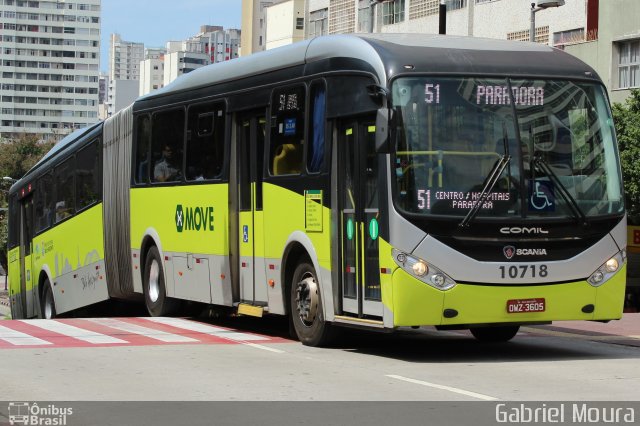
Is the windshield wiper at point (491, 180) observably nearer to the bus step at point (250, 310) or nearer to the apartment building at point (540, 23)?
the bus step at point (250, 310)

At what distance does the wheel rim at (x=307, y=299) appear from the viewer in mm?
14453

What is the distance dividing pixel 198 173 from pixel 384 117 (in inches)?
216

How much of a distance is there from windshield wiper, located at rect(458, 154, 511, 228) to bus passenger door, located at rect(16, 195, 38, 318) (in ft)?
57.1

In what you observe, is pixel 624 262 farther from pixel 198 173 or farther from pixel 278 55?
pixel 198 173

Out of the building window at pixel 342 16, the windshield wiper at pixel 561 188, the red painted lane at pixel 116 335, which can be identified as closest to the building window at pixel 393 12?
the building window at pixel 342 16

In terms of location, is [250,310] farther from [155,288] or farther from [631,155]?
[631,155]

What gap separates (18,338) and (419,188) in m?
5.47

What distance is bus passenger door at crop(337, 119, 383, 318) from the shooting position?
1332cm

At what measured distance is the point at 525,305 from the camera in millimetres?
13102

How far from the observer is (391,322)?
12883 mm

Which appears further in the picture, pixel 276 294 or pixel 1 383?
pixel 276 294

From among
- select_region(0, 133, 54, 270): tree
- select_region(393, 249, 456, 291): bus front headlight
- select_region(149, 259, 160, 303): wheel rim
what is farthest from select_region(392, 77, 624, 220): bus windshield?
select_region(0, 133, 54, 270): tree

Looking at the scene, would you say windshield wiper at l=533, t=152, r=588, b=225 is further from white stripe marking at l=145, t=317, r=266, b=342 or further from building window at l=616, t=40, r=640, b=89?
building window at l=616, t=40, r=640, b=89
